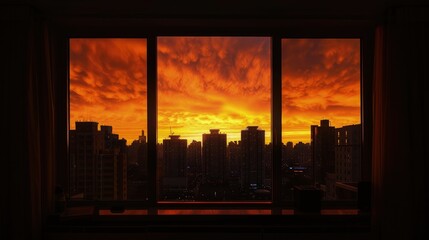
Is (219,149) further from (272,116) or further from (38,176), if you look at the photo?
(38,176)

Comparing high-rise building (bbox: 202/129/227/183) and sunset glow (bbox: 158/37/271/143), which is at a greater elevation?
sunset glow (bbox: 158/37/271/143)

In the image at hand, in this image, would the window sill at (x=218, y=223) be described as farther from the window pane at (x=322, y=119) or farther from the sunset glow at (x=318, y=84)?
the sunset glow at (x=318, y=84)

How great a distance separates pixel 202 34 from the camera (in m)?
3.11

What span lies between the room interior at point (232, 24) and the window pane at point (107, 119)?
237mm

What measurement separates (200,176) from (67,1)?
1874 millimetres

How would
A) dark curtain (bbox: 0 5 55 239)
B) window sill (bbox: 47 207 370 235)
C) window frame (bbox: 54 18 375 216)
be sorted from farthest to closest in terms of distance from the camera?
window frame (bbox: 54 18 375 216)
window sill (bbox: 47 207 370 235)
dark curtain (bbox: 0 5 55 239)

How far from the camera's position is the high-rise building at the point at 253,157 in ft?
10.2

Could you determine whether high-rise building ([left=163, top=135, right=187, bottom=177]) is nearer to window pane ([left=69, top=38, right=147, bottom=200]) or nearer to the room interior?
window pane ([left=69, top=38, right=147, bottom=200])

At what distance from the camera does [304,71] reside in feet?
10.2

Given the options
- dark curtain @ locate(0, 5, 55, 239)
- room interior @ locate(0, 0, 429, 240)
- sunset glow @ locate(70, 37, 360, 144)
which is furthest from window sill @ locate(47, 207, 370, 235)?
sunset glow @ locate(70, 37, 360, 144)

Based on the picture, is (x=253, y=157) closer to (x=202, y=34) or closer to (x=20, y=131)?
(x=202, y=34)

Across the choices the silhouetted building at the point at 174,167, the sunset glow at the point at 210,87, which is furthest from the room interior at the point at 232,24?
the silhouetted building at the point at 174,167

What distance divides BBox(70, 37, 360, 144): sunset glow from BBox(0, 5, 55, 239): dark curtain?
56 cm

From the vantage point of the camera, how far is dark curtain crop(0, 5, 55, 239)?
252 cm
